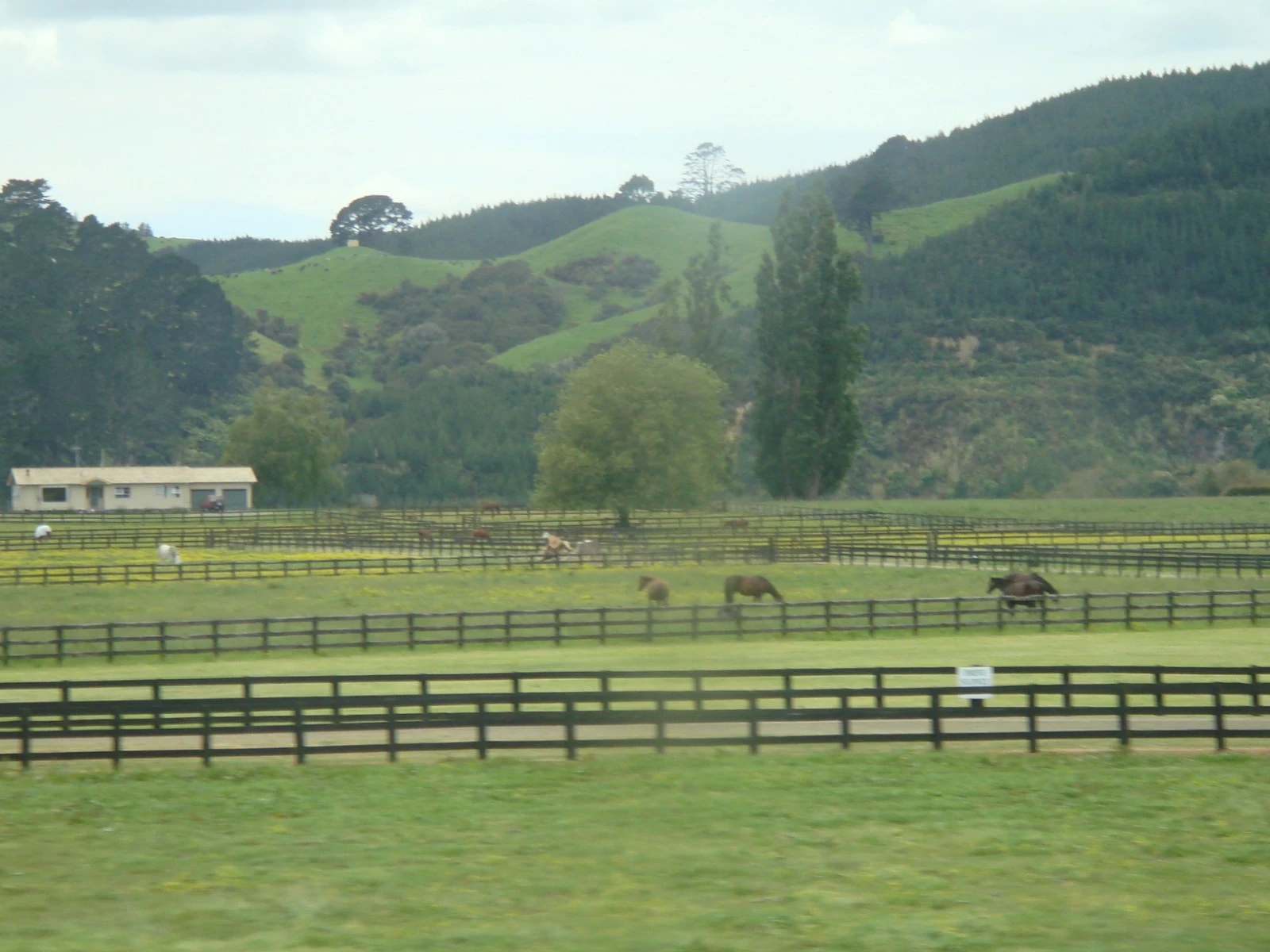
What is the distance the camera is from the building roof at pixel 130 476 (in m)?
86.4

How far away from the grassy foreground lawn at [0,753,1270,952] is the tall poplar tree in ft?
184

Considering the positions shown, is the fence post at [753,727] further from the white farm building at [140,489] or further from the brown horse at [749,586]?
the white farm building at [140,489]

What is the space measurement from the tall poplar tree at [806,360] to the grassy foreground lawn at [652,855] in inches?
2209

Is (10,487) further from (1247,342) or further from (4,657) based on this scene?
(1247,342)

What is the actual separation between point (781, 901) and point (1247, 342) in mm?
123000

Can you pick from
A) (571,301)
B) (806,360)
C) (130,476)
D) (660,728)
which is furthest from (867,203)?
(660,728)

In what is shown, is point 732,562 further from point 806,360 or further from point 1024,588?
point 806,360

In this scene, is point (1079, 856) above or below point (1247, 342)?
below

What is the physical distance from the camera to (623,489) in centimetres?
5888

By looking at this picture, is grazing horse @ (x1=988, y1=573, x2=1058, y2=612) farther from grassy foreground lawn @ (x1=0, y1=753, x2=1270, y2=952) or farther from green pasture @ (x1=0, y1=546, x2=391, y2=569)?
green pasture @ (x1=0, y1=546, x2=391, y2=569)

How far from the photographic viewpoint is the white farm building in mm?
86062

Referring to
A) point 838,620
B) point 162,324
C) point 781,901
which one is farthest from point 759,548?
point 162,324

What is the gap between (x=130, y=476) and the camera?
87.2 m

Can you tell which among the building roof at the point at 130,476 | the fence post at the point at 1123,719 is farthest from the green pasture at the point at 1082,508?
the fence post at the point at 1123,719
